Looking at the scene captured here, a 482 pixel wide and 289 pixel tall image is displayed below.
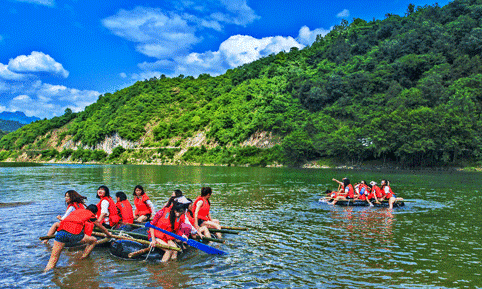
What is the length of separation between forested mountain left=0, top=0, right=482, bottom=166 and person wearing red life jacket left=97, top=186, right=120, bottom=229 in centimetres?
8031

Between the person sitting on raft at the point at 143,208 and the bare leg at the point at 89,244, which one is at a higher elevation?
the person sitting on raft at the point at 143,208

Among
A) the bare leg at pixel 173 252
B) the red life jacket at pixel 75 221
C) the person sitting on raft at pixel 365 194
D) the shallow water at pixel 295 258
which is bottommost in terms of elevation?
the shallow water at pixel 295 258

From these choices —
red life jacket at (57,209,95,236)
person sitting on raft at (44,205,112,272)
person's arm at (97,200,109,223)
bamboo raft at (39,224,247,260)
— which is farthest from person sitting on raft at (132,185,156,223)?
red life jacket at (57,209,95,236)

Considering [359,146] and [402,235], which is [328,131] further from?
[402,235]

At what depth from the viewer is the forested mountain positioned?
8606 cm

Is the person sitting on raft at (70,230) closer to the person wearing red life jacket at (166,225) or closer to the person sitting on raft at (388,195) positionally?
the person wearing red life jacket at (166,225)

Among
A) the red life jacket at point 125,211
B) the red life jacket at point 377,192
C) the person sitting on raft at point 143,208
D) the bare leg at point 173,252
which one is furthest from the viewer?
the red life jacket at point 377,192

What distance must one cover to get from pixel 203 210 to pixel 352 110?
114 meters

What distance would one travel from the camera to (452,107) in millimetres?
89375

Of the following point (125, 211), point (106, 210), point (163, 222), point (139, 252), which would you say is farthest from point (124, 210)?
point (163, 222)

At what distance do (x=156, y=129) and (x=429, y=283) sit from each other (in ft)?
589

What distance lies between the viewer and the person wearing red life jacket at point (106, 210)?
13914 mm

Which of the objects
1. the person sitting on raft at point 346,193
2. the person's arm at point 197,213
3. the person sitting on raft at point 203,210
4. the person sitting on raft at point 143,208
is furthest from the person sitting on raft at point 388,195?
the person sitting on raft at point 143,208

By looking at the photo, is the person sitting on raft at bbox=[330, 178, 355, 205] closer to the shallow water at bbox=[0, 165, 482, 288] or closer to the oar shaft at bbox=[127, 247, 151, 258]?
the shallow water at bbox=[0, 165, 482, 288]
